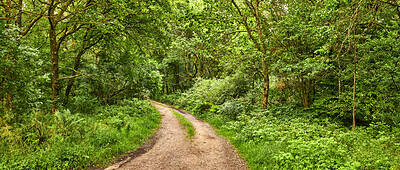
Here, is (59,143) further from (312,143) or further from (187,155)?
(312,143)

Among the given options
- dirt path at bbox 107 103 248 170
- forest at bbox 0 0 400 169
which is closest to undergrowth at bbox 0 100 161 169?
forest at bbox 0 0 400 169

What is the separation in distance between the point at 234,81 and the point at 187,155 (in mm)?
9928

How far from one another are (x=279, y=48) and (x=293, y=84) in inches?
91.9

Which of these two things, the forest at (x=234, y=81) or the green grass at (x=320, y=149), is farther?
the forest at (x=234, y=81)

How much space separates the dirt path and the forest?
629mm

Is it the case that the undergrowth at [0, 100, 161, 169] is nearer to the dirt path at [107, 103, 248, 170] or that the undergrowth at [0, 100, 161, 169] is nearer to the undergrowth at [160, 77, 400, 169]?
the dirt path at [107, 103, 248, 170]

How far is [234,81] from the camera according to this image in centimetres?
1548

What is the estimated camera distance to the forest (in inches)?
213

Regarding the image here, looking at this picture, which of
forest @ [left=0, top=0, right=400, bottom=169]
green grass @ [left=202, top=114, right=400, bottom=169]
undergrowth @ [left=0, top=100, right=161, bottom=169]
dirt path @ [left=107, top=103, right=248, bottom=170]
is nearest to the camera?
green grass @ [left=202, top=114, right=400, bottom=169]

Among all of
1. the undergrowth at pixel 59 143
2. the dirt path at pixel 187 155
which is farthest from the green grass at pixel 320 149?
the undergrowth at pixel 59 143

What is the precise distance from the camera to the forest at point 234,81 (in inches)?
213

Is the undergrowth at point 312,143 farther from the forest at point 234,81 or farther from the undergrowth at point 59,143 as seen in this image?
the undergrowth at point 59,143

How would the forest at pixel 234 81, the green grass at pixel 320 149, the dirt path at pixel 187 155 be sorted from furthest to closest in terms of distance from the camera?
the dirt path at pixel 187 155, the forest at pixel 234 81, the green grass at pixel 320 149

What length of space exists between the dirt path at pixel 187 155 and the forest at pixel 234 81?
2.06ft
